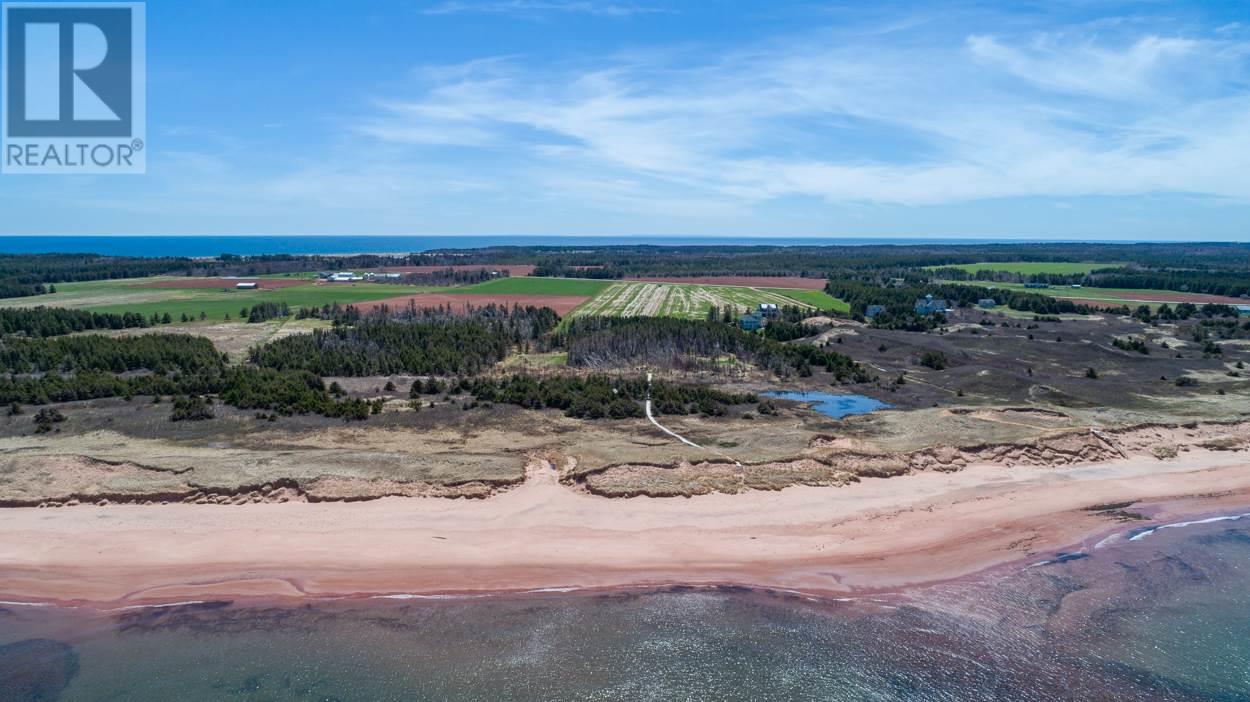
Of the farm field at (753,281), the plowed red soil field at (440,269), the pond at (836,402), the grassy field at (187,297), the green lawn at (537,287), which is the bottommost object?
the pond at (836,402)

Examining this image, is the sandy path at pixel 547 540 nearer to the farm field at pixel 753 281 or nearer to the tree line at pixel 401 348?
the tree line at pixel 401 348

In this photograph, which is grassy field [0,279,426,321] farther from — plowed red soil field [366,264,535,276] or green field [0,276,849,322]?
plowed red soil field [366,264,535,276]

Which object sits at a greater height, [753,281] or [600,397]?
[753,281]

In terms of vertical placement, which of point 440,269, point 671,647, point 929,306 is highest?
point 440,269

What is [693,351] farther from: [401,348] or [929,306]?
[929,306]

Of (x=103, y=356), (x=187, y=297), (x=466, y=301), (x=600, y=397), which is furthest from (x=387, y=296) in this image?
(x=600, y=397)

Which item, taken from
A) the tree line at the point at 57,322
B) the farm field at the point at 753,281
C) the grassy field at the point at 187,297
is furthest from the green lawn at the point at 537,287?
the tree line at the point at 57,322

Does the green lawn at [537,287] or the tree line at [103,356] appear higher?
the green lawn at [537,287]
